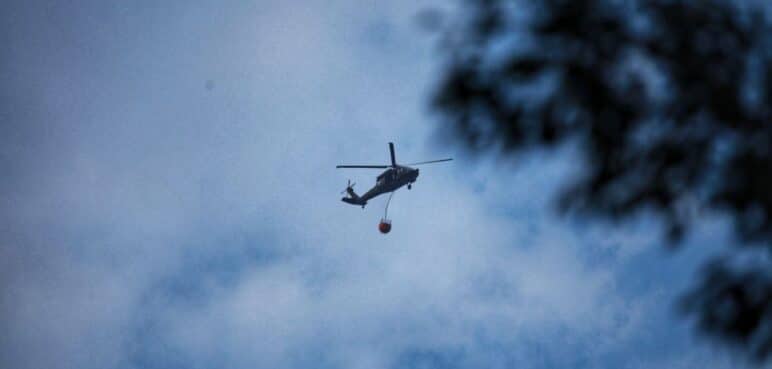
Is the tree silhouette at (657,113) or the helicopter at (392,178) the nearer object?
the tree silhouette at (657,113)

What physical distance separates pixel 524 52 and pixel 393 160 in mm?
34288

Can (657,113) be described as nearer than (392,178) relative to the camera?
Yes

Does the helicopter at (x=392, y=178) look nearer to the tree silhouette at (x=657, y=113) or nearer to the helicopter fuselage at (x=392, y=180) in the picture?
the helicopter fuselage at (x=392, y=180)

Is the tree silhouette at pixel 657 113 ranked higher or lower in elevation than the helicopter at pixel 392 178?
lower

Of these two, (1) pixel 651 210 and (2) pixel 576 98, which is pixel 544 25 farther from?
(1) pixel 651 210

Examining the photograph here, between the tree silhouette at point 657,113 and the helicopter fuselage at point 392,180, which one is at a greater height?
→ the helicopter fuselage at point 392,180

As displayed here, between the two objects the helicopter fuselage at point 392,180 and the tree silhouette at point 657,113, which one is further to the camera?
the helicopter fuselage at point 392,180

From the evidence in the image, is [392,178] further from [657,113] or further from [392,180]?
[657,113]

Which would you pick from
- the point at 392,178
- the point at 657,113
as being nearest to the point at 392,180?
the point at 392,178

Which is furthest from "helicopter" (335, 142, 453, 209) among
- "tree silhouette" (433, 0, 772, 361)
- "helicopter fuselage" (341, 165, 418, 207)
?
"tree silhouette" (433, 0, 772, 361)

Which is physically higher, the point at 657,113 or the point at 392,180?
the point at 392,180

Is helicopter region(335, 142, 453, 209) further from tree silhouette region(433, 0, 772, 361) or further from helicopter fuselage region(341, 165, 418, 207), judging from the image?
tree silhouette region(433, 0, 772, 361)

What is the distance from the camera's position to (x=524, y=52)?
10367mm

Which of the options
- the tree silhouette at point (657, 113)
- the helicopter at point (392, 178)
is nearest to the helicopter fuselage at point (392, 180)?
the helicopter at point (392, 178)
